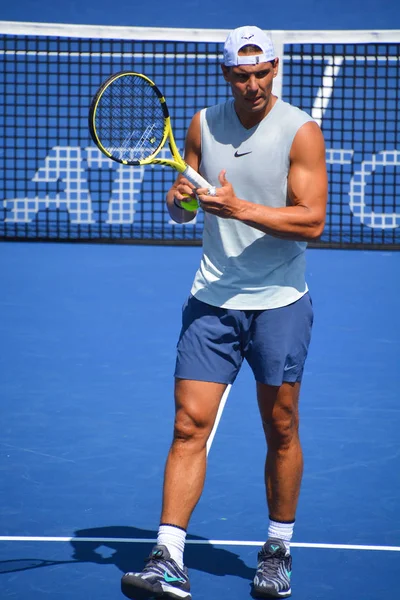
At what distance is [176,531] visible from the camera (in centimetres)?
335

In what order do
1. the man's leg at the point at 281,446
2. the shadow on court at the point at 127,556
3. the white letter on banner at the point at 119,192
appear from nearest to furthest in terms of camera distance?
1. the man's leg at the point at 281,446
2. the shadow on court at the point at 127,556
3. the white letter on banner at the point at 119,192

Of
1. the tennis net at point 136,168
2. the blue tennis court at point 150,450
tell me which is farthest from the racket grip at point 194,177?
the tennis net at point 136,168

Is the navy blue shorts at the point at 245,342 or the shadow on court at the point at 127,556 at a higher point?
the navy blue shorts at the point at 245,342

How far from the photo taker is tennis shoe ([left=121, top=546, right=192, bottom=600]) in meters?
3.26

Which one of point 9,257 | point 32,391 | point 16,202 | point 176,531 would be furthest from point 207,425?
point 16,202

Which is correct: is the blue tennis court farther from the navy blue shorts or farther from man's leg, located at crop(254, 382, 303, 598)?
the navy blue shorts

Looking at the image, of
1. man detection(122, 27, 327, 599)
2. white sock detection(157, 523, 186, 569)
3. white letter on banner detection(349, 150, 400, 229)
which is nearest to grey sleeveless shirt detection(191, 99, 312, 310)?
man detection(122, 27, 327, 599)

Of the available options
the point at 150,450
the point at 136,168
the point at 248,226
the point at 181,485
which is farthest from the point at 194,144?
the point at 136,168

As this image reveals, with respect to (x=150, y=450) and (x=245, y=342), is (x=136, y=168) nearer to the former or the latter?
(x=150, y=450)

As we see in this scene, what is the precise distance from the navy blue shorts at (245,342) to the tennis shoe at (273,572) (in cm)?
55

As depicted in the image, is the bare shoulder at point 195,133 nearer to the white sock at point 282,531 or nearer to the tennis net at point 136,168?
the white sock at point 282,531

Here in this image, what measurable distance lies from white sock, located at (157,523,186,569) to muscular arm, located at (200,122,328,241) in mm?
965

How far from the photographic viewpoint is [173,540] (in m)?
3.33

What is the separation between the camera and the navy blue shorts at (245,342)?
3.44m
